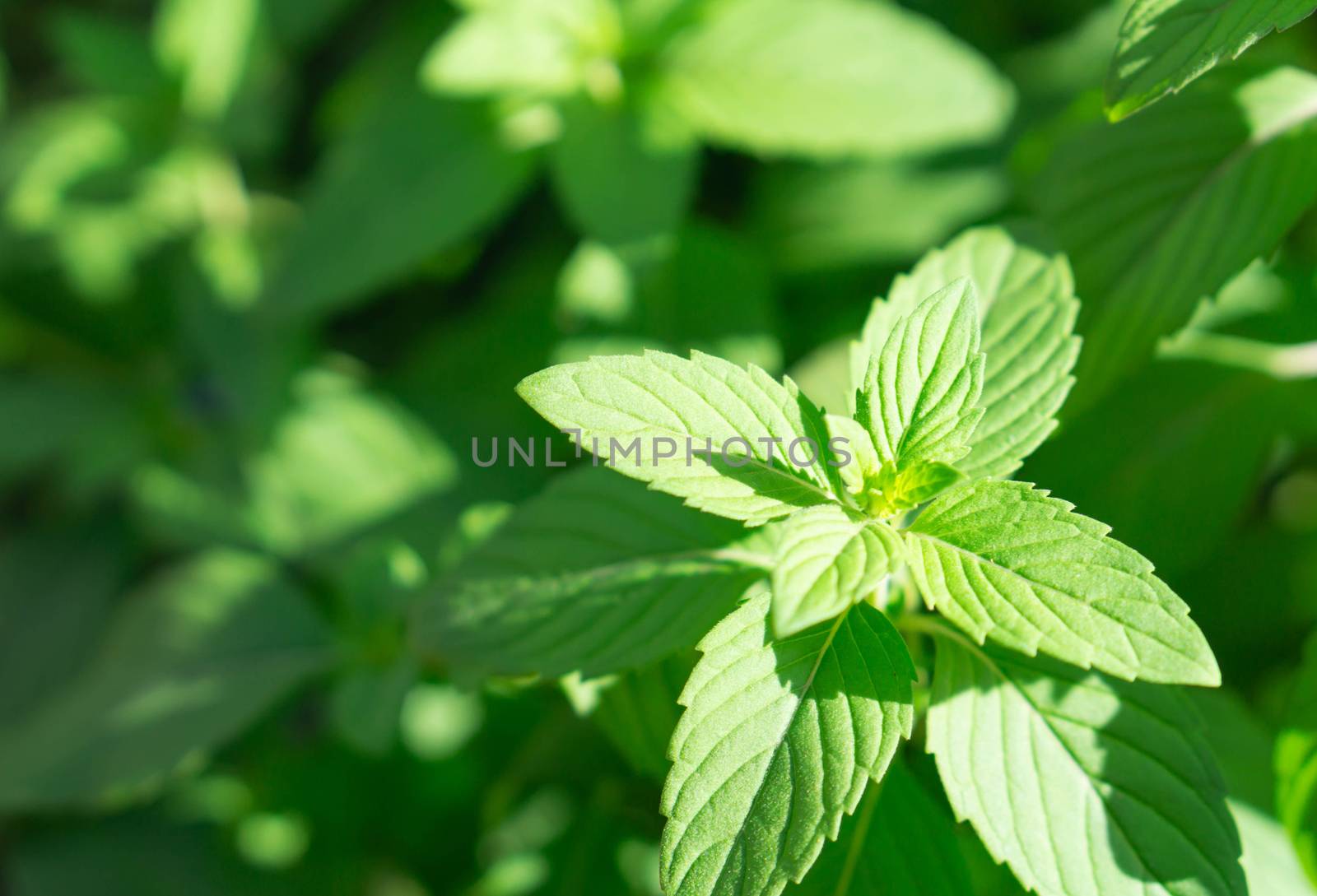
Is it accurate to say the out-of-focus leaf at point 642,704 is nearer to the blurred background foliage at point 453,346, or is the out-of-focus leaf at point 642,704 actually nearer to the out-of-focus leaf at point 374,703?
the blurred background foliage at point 453,346

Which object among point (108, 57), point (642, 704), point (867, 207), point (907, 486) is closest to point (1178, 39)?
point (907, 486)

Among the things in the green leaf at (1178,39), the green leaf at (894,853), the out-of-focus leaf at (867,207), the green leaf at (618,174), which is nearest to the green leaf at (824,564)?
the green leaf at (894,853)

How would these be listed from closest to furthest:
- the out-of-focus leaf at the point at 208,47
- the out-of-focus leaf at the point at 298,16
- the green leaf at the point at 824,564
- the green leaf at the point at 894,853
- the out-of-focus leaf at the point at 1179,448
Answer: the green leaf at the point at 824,564, the green leaf at the point at 894,853, the out-of-focus leaf at the point at 1179,448, the out-of-focus leaf at the point at 208,47, the out-of-focus leaf at the point at 298,16

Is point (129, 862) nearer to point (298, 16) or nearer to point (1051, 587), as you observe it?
point (298, 16)

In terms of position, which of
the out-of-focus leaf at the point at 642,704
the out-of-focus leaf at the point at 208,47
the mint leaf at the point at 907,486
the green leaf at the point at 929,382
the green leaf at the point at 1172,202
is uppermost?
the out-of-focus leaf at the point at 208,47

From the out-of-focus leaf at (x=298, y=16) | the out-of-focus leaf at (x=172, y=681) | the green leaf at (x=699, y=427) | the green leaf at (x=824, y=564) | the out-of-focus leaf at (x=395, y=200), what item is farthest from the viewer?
the out-of-focus leaf at (x=298, y=16)

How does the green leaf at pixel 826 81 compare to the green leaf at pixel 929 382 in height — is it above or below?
above

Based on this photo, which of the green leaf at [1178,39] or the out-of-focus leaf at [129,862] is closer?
the green leaf at [1178,39]

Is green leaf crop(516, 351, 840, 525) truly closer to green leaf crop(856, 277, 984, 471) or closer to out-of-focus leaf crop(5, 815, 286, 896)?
green leaf crop(856, 277, 984, 471)
